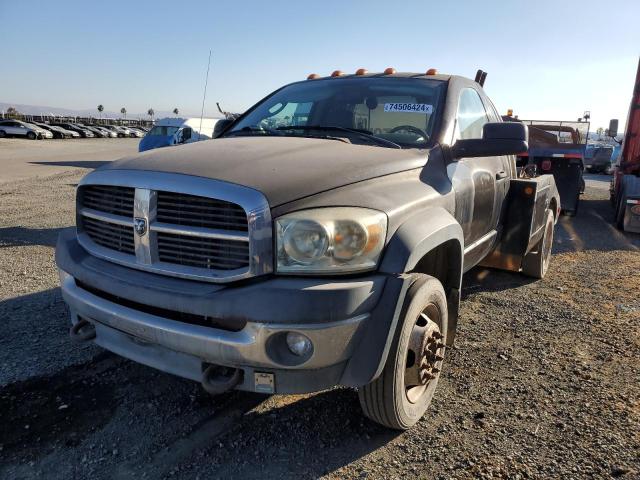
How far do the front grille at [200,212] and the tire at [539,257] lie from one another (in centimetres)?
412

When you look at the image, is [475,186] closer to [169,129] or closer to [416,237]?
[416,237]

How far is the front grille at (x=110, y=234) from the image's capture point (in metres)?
2.50

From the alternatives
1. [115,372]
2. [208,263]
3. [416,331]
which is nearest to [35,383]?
[115,372]

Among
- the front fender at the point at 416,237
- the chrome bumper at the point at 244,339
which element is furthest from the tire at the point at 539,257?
the chrome bumper at the point at 244,339

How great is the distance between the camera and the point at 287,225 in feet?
7.00

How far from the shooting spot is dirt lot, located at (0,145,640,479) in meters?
2.42

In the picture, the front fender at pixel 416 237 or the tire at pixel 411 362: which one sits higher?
the front fender at pixel 416 237

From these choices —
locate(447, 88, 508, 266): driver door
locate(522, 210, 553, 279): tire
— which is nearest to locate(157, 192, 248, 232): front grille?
locate(447, 88, 508, 266): driver door

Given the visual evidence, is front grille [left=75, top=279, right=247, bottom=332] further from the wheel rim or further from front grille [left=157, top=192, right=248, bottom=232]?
the wheel rim

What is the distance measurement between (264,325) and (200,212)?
0.60 metres

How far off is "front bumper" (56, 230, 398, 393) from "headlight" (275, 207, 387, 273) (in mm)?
65

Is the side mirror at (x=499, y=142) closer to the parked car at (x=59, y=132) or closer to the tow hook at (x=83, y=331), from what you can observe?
the tow hook at (x=83, y=331)

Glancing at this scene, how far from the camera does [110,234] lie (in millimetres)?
2627

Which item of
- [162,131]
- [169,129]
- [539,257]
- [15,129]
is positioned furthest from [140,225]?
[15,129]
